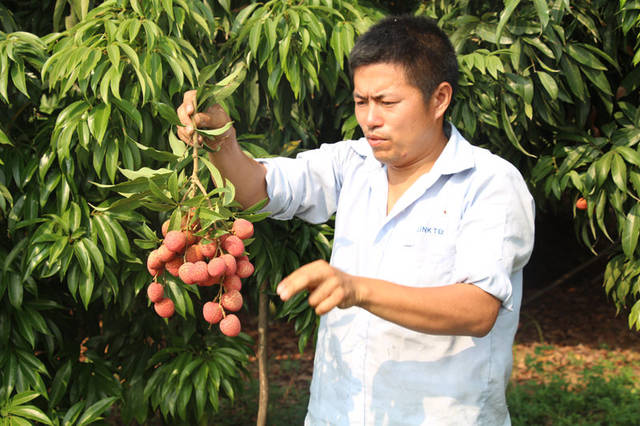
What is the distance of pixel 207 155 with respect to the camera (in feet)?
5.33

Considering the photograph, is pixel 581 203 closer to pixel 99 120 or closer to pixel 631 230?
pixel 631 230

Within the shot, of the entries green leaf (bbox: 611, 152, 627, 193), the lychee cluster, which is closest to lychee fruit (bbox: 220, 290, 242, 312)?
the lychee cluster

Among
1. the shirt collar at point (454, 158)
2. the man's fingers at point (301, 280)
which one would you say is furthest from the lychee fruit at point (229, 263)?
the shirt collar at point (454, 158)

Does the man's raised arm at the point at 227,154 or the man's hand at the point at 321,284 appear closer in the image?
the man's hand at the point at 321,284

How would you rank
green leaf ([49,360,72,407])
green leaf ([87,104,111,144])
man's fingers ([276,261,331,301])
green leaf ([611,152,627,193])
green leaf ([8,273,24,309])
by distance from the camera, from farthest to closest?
1. green leaf ([49,360,72,407])
2. green leaf ([611,152,627,193])
3. green leaf ([8,273,24,309])
4. green leaf ([87,104,111,144])
5. man's fingers ([276,261,331,301])

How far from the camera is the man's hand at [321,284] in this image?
1.10m

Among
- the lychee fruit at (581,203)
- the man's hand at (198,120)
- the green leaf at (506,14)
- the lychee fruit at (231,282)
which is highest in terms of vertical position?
the green leaf at (506,14)

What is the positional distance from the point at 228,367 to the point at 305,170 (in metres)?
1.01

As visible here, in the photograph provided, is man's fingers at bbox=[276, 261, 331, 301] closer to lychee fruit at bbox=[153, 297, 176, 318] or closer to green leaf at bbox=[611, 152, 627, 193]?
lychee fruit at bbox=[153, 297, 176, 318]

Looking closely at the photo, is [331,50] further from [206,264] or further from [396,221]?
[206,264]

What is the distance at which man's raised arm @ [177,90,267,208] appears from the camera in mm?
1511

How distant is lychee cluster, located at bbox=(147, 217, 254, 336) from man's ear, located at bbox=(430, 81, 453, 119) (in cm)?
53

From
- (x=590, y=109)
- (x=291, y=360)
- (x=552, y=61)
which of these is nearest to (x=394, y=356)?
(x=552, y=61)

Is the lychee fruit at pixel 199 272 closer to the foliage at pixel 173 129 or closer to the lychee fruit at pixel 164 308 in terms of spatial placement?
the lychee fruit at pixel 164 308
